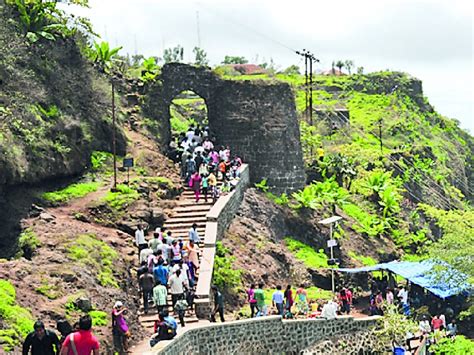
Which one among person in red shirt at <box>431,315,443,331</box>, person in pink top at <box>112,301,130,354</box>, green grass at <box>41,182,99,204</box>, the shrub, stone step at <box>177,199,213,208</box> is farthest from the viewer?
stone step at <box>177,199,213,208</box>

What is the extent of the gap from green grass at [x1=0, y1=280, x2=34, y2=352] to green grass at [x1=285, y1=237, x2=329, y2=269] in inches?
532

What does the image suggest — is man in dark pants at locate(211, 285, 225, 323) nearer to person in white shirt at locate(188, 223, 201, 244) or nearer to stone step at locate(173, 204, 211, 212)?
person in white shirt at locate(188, 223, 201, 244)

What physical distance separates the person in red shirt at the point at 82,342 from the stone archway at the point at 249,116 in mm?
18212

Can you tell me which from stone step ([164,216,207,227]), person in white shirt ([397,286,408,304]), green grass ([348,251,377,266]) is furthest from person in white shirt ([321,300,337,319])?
green grass ([348,251,377,266])

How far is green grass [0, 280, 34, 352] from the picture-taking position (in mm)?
12695

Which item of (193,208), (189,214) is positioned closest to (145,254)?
(189,214)

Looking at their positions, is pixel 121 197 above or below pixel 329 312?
above

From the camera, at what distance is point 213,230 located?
21.2 meters

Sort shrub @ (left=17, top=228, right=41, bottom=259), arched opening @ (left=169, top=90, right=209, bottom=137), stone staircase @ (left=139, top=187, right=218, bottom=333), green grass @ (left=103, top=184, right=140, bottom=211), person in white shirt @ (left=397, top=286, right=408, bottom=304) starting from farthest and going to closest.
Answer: arched opening @ (left=169, top=90, right=209, bottom=137)
person in white shirt @ (left=397, top=286, right=408, bottom=304)
stone staircase @ (left=139, top=187, right=218, bottom=333)
green grass @ (left=103, top=184, right=140, bottom=211)
shrub @ (left=17, top=228, right=41, bottom=259)

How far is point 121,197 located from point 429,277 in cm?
963

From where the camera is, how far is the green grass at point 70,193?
20.6m

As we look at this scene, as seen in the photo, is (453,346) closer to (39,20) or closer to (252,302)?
(252,302)

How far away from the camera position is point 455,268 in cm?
2262

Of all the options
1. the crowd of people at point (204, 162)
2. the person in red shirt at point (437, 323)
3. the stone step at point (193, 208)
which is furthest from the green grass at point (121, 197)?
the person in red shirt at point (437, 323)
